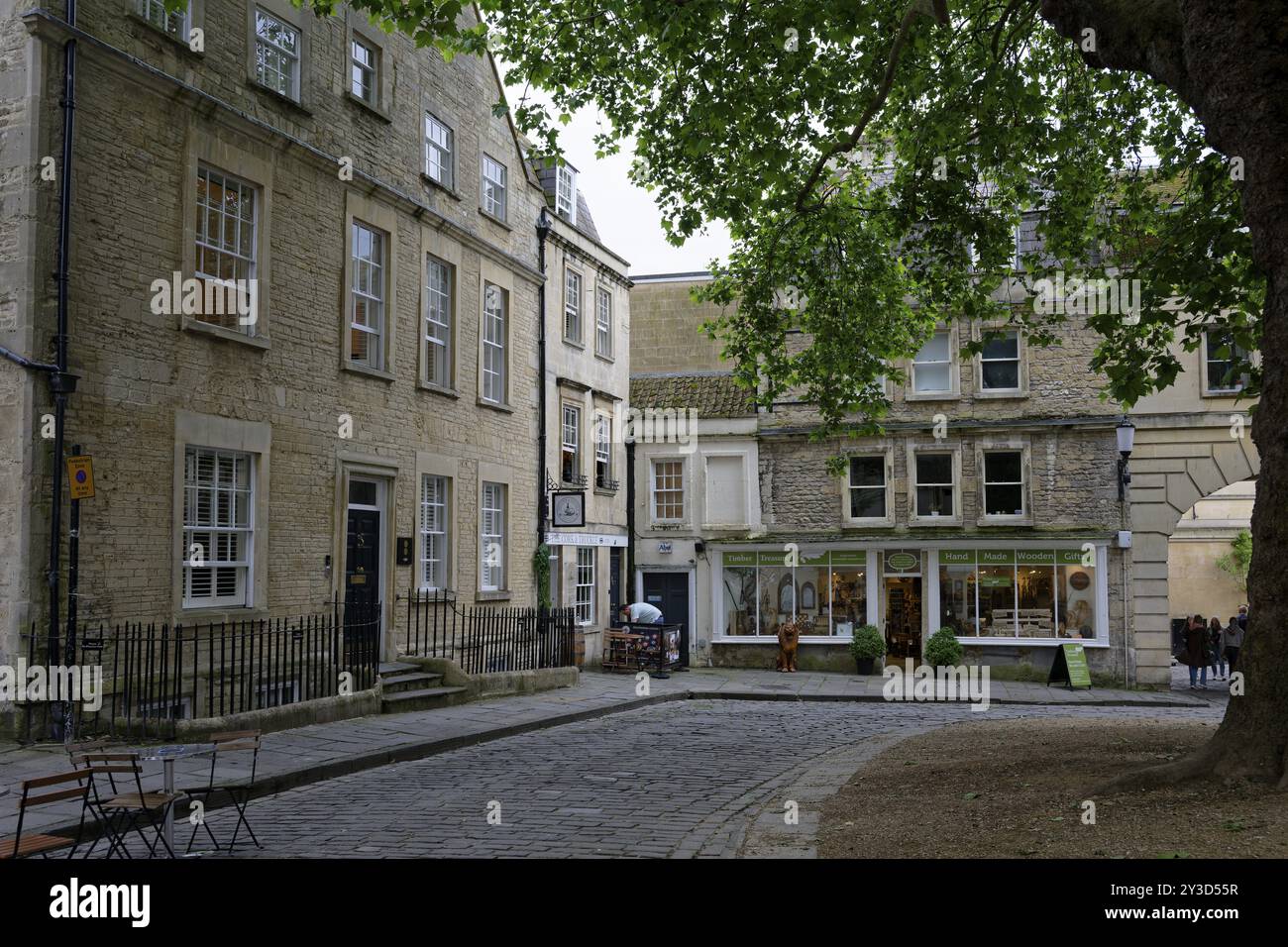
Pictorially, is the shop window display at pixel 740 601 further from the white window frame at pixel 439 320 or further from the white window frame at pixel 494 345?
the white window frame at pixel 439 320

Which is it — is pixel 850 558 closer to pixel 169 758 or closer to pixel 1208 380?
pixel 1208 380

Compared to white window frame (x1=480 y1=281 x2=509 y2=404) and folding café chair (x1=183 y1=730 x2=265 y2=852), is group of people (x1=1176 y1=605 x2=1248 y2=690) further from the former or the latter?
folding café chair (x1=183 y1=730 x2=265 y2=852)

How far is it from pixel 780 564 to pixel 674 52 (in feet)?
59.1

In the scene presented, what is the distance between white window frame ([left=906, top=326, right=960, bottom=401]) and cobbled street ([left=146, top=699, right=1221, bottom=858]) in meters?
13.5

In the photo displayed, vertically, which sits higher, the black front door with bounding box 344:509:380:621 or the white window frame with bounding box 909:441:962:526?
the white window frame with bounding box 909:441:962:526

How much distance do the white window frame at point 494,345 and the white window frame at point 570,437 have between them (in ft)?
8.79

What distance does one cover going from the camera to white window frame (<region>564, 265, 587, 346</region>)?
84.7 ft

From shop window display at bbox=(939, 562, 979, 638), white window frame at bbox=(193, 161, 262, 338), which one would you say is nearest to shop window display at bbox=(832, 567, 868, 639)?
shop window display at bbox=(939, 562, 979, 638)

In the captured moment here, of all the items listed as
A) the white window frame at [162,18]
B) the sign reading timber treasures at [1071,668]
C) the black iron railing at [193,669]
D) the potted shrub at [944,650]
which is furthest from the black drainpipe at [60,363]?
the sign reading timber treasures at [1071,668]

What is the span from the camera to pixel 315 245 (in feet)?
55.4

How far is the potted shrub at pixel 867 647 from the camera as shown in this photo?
27.2 meters

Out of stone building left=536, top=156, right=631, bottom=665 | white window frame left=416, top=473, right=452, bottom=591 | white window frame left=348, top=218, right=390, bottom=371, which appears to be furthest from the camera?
stone building left=536, top=156, right=631, bottom=665

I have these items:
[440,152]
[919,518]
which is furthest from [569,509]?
[919,518]

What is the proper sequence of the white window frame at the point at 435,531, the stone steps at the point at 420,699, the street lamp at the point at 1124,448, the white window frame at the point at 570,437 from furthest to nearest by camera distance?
the street lamp at the point at 1124,448 < the white window frame at the point at 570,437 < the white window frame at the point at 435,531 < the stone steps at the point at 420,699
